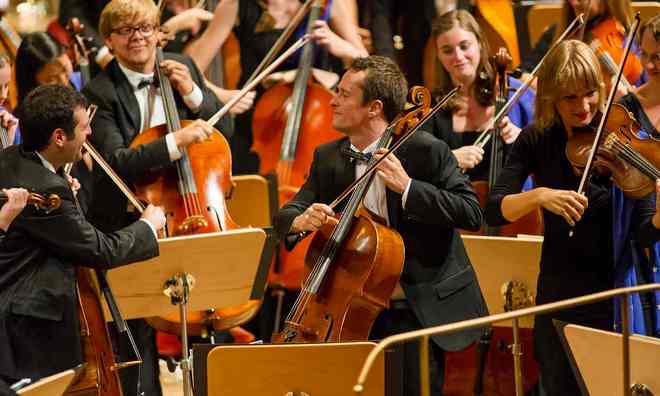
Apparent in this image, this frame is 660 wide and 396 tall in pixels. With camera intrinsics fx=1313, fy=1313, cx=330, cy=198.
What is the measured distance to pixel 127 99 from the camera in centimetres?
446

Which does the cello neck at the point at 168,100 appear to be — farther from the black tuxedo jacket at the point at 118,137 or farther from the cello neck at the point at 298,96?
the cello neck at the point at 298,96

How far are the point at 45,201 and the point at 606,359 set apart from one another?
1489mm

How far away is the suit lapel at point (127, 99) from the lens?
4465 mm

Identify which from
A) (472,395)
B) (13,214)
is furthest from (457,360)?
(13,214)

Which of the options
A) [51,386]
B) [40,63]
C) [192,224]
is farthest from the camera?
[40,63]

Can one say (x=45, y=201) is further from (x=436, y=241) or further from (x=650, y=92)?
(x=650, y=92)

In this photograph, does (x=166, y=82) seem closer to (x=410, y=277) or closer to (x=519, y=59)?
(x=410, y=277)

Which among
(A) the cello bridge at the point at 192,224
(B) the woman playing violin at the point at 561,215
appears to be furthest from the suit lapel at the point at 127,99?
(B) the woman playing violin at the point at 561,215

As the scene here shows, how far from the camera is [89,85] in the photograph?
453 cm

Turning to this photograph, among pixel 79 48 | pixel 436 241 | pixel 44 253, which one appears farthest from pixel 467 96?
pixel 44 253

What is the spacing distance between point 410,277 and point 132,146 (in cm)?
117

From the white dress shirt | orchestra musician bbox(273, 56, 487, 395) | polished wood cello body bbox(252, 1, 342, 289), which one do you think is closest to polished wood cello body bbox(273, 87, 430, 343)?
orchestra musician bbox(273, 56, 487, 395)

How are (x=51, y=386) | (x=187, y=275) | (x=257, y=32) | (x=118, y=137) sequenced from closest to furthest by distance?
1. (x=51, y=386)
2. (x=187, y=275)
3. (x=118, y=137)
4. (x=257, y=32)

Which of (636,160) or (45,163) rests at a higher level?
(45,163)
